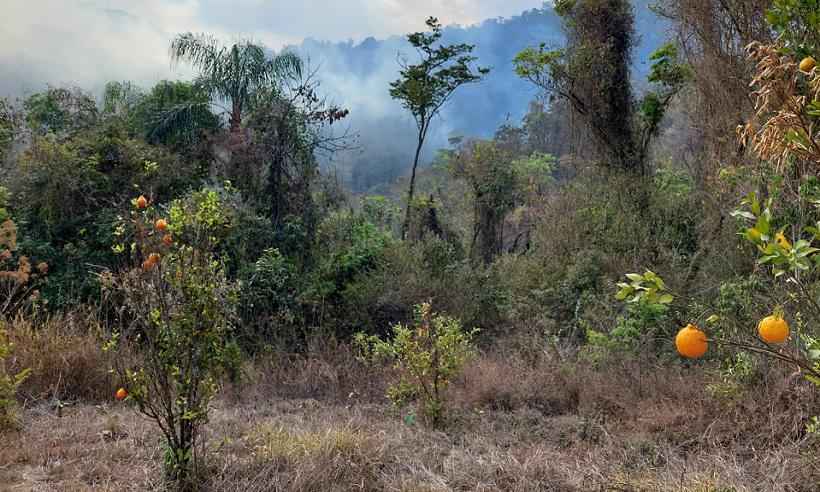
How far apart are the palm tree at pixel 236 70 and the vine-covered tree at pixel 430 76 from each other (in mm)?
3471

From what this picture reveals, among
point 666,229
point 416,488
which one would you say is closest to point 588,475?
point 416,488

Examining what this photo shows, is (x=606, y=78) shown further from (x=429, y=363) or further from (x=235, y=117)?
(x=429, y=363)

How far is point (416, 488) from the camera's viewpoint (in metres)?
2.77

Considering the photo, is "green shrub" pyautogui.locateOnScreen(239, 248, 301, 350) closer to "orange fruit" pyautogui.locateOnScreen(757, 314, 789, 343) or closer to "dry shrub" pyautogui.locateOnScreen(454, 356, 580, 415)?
"dry shrub" pyautogui.locateOnScreen(454, 356, 580, 415)

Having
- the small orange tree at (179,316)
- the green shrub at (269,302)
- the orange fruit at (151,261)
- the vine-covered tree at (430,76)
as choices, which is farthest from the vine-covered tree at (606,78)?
the orange fruit at (151,261)

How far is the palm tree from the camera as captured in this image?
381 inches

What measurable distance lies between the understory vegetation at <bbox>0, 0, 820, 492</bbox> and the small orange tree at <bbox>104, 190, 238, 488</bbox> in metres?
0.01

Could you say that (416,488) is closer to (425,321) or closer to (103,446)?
(425,321)

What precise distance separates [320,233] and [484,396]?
4.87m

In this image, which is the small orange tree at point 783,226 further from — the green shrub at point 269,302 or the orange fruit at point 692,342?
the green shrub at point 269,302

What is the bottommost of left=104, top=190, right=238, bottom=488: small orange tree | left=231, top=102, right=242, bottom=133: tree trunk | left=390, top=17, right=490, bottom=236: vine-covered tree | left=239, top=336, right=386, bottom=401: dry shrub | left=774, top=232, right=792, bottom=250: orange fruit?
left=239, top=336, right=386, bottom=401: dry shrub

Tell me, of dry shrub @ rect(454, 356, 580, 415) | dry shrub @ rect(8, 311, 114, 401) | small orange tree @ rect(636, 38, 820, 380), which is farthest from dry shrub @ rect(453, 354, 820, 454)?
dry shrub @ rect(8, 311, 114, 401)

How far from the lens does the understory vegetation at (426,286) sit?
272 cm

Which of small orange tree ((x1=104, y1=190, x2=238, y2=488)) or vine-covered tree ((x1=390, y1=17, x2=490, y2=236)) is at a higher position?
vine-covered tree ((x1=390, y1=17, x2=490, y2=236))
